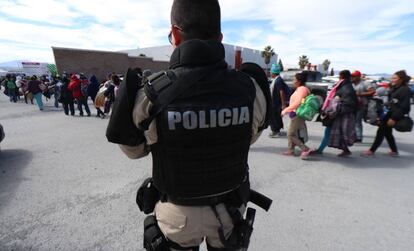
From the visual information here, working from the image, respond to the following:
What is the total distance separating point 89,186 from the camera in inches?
149

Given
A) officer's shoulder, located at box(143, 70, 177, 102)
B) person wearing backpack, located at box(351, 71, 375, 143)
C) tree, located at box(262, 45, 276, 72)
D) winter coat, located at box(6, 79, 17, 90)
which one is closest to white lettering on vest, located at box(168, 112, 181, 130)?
officer's shoulder, located at box(143, 70, 177, 102)

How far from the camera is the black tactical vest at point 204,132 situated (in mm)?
1173

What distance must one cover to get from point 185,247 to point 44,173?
12.5 ft

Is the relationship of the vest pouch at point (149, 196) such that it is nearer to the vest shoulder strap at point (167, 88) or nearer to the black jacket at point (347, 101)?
the vest shoulder strap at point (167, 88)

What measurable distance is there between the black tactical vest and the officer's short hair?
0.28 ft

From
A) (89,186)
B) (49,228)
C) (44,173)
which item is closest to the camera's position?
(49,228)

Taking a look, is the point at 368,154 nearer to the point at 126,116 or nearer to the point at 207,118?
the point at 207,118

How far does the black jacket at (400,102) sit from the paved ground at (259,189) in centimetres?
88

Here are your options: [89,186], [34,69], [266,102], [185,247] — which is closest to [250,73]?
[266,102]

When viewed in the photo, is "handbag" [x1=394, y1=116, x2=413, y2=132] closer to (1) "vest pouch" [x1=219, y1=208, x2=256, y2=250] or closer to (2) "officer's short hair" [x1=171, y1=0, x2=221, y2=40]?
(1) "vest pouch" [x1=219, y1=208, x2=256, y2=250]

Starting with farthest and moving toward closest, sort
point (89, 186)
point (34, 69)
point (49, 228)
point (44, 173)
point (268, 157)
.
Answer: point (34, 69)
point (268, 157)
point (44, 173)
point (89, 186)
point (49, 228)

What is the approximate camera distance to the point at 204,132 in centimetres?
121

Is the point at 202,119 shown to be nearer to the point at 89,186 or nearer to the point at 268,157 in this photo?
the point at 89,186

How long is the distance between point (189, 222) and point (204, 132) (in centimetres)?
46
